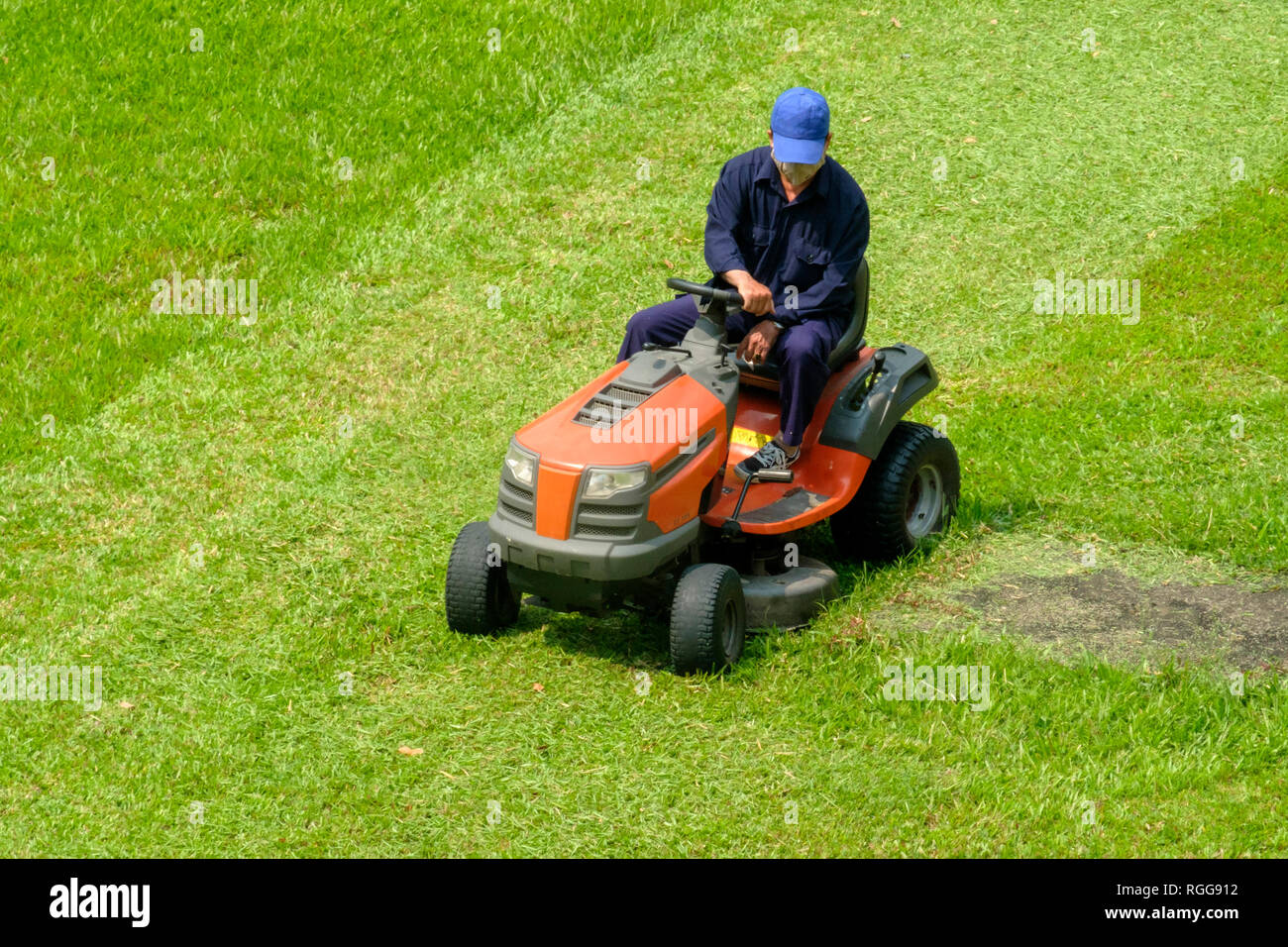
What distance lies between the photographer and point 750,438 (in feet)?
22.2

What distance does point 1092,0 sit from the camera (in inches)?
546

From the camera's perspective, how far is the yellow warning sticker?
22.1ft

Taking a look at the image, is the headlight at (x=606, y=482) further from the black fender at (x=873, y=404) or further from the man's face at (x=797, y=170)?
the man's face at (x=797, y=170)

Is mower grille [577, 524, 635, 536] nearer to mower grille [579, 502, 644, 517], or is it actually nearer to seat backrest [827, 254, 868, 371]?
mower grille [579, 502, 644, 517]

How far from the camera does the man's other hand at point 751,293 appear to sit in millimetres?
6391

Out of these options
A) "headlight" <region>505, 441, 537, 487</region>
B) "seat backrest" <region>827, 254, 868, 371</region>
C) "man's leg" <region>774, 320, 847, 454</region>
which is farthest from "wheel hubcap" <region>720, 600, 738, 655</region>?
"seat backrest" <region>827, 254, 868, 371</region>

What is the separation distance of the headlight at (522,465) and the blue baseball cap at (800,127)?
1664 millimetres

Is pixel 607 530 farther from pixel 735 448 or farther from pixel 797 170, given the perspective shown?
pixel 797 170

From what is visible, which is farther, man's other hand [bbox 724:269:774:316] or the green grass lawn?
man's other hand [bbox 724:269:774:316]

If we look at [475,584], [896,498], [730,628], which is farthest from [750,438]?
[475,584]

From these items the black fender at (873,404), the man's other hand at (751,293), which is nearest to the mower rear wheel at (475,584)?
the man's other hand at (751,293)

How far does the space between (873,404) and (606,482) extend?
60.0 inches

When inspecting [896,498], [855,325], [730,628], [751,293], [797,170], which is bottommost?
[730,628]

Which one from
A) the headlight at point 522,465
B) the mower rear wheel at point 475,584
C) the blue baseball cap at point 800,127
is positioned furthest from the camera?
the blue baseball cap at point 800,127
